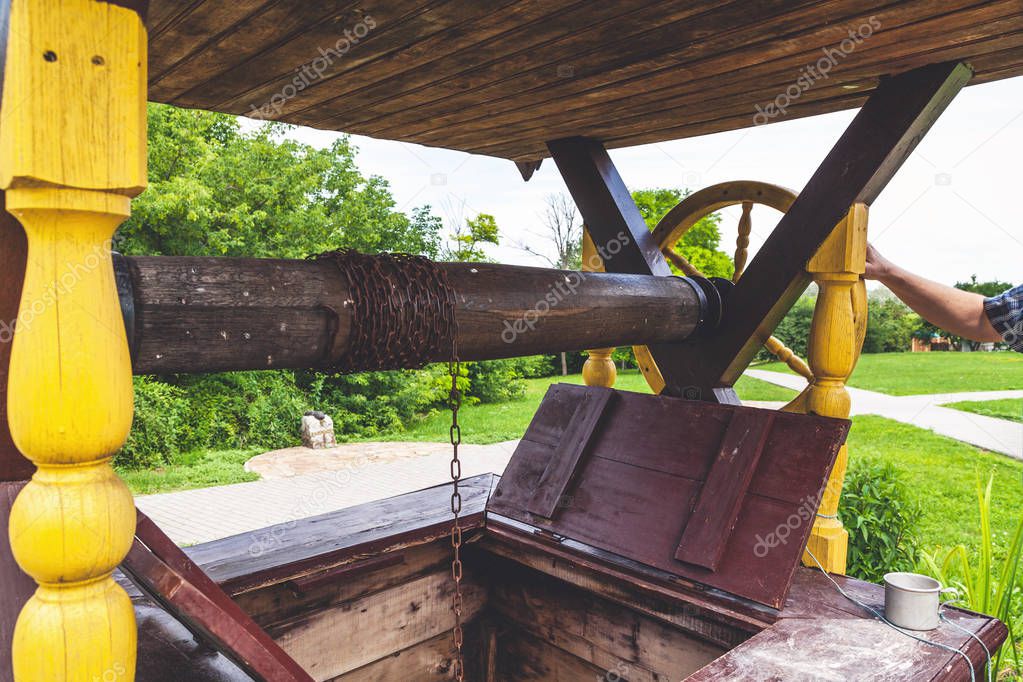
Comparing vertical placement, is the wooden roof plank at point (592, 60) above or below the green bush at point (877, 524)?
above

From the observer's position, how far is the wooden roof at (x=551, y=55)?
5.23 feet

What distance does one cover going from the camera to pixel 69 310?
3.10ft

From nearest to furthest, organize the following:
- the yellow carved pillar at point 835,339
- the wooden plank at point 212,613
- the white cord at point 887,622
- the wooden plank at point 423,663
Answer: the wooden plank at point 212,613 → the white cord at point 887,622 → the yellow carved pillar at point 835,339 → the wooden plank at point 423,663

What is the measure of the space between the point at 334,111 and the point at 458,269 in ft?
3.48

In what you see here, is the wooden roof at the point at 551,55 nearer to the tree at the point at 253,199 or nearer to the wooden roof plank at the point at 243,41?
the wooden roof plank at the point at 243,41

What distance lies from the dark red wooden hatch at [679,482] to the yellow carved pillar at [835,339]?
190 mm

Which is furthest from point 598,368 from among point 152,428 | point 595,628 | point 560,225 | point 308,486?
point 560,225

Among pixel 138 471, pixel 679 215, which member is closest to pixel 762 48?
pixel 679 215

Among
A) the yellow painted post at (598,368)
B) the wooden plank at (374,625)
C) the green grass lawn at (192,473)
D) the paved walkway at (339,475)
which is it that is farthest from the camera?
the green grass lawn at (192,473)

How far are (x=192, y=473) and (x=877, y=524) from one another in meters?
7.37

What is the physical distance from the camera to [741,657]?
1653 millimetres

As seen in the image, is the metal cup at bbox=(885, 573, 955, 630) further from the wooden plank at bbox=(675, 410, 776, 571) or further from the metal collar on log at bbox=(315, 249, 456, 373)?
the metal collar on log at bbox=(315, 249, 456, 373)

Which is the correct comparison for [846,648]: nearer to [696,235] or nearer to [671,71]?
[671,71]

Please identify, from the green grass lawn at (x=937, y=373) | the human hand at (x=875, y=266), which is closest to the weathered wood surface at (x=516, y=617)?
the human hand at (x=875, y=266)
